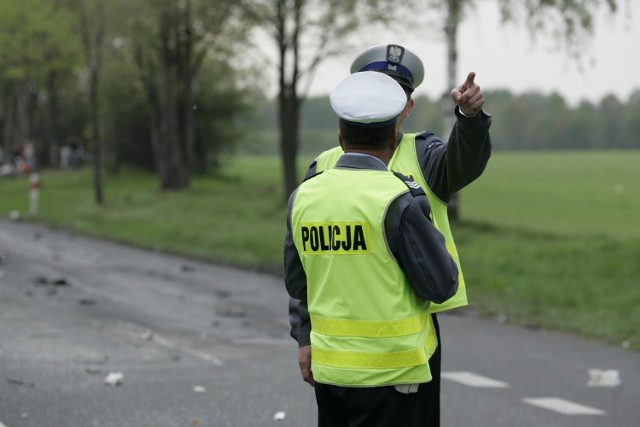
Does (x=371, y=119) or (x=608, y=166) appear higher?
(x=371, y=119)

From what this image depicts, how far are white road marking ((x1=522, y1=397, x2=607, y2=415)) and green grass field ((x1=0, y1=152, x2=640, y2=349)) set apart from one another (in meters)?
3.36

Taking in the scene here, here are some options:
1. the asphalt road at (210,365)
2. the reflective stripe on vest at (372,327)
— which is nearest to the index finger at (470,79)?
the reflective stripe on vest at (372,327)

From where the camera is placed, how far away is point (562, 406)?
830 cm

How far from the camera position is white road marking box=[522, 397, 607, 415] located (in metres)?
8.11

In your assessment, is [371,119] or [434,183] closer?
[371,119]

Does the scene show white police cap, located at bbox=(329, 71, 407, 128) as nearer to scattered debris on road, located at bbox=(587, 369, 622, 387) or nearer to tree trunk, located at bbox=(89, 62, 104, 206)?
scattered debris on road, located at bbox=(587, 369, 622, 387)

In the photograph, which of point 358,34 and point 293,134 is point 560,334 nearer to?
point 358,34

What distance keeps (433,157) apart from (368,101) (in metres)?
0.64

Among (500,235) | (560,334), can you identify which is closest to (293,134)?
(500,235)

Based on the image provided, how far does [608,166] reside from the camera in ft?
259

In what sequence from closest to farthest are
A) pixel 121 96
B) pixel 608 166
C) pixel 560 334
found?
1. pixel 560 334
2. pixel 121 96
3. pixel 608 166

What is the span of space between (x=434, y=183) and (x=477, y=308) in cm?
993

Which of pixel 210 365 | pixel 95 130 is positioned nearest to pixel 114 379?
pixel 210 365

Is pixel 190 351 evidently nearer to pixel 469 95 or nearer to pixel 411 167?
pixel 411 167
